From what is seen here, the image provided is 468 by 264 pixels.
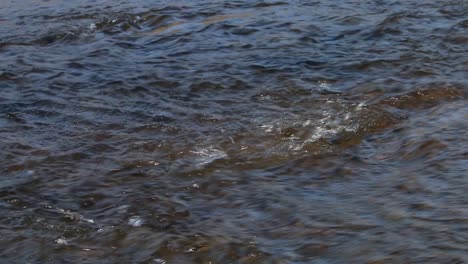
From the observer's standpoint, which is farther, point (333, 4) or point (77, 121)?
point (333, 4)

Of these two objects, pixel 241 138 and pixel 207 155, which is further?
pixel 241 138

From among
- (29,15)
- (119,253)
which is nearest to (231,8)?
(29,15)

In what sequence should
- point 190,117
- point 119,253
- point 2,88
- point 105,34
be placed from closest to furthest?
point 119,253 → point 190,117 → point 2,88 → point 105,34

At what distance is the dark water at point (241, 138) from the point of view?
12.0 feet

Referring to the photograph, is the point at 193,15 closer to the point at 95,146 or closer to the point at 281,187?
the point at 95,146

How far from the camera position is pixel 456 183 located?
13.2ft

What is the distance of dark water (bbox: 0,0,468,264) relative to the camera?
366cm

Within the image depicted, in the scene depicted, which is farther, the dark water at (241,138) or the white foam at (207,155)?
the white foam at (207,155)

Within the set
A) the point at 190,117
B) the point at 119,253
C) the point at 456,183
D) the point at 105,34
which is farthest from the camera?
the point at 105,34

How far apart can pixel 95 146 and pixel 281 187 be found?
52.0 inches

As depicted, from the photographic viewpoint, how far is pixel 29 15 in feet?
28.7

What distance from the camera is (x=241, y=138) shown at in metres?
4.97

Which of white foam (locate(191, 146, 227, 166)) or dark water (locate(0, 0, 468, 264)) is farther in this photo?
white foam (locate(191, 146, 227, 166))

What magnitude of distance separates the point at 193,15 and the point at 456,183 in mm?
4975
